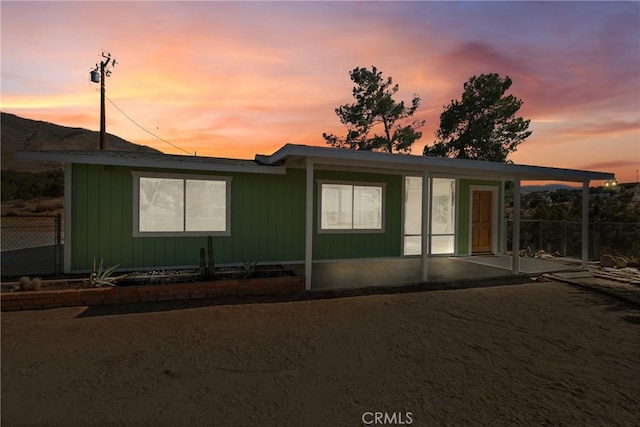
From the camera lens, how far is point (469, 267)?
861cm

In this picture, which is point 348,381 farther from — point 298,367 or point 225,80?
point 225,80

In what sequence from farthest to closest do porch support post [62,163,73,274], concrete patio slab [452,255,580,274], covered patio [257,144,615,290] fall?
1. concrete patio slab [452,255,580,274]
2. porch support post [62,163,73,274]
3. covered patio [257,144,615,290]

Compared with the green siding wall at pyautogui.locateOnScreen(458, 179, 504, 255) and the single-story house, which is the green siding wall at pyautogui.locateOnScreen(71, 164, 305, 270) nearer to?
the single-story house

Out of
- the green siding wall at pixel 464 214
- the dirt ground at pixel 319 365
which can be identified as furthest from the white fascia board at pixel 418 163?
the dirt ground at pixel 319 365

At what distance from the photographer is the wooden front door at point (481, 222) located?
419 inches

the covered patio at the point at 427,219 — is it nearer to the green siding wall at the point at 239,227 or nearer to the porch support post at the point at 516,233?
→ the porch support post at the point at 516,233

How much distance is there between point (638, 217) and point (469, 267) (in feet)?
42.3

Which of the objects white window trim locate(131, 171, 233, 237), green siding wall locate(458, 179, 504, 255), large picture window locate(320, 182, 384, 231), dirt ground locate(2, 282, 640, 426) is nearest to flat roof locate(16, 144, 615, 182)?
white window trim locate(131, 171, 233, 237)

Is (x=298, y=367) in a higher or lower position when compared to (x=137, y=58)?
lower

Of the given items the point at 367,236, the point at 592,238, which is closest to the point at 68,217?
the point at 367,236

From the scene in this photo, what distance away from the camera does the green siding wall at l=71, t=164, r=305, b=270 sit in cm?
664

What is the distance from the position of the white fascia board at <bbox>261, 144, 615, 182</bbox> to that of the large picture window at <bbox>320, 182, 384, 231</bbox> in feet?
5.64

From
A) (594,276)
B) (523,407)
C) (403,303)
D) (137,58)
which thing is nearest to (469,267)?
(594,276)

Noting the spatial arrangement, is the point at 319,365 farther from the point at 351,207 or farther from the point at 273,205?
the point at 351,207
